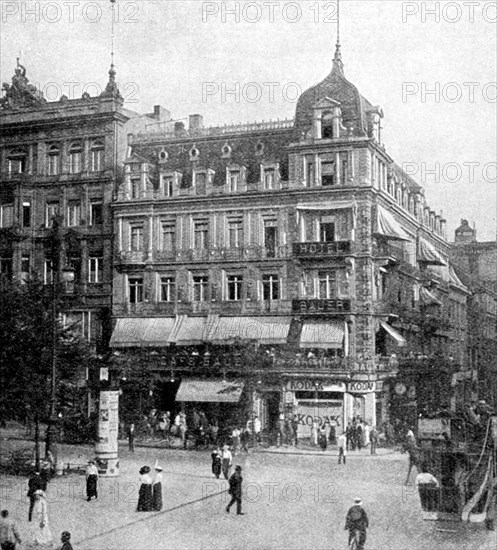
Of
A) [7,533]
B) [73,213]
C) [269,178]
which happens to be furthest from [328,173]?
[7,533]

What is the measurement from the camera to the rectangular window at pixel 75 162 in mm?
11062

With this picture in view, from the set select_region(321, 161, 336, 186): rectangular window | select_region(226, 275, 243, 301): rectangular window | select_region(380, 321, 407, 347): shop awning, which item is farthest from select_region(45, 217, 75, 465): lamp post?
select_region(380, 321, 407, 347): shop awning

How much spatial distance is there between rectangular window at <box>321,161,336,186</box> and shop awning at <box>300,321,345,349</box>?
1933mm

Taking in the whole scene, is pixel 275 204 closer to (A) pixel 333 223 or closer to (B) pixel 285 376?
(A) pixel 333 223

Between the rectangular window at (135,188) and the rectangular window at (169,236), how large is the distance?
1.87 ft

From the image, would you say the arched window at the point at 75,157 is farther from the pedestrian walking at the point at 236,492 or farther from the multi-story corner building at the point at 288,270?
the pedestrian walking at the point at 236,492

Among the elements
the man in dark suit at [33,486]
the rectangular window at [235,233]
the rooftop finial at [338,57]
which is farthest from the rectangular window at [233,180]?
the man in dark suit at [33,486]

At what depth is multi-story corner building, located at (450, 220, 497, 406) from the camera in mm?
10016

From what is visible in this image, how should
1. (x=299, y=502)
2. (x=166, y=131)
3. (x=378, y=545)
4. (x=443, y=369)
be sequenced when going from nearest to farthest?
(x=378, y=545) → (x=299, y=502) → (x=443, y=369) → (x=166, y=131)

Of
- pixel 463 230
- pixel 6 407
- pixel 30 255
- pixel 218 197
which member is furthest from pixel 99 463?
pixel 463 230

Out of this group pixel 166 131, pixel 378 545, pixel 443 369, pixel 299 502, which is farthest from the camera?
pixel 166 131

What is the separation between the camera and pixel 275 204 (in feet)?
35.7

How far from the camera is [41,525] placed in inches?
366

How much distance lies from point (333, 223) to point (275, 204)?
3.06 ft
